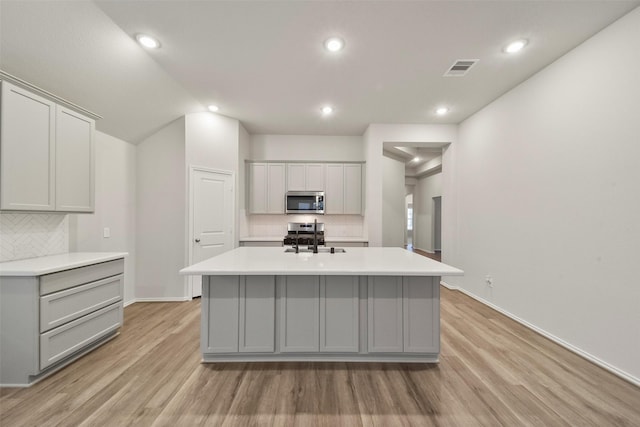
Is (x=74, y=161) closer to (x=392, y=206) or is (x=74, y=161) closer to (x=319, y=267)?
(x=319, y=267)

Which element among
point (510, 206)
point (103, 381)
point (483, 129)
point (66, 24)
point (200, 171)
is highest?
point (66, 24)

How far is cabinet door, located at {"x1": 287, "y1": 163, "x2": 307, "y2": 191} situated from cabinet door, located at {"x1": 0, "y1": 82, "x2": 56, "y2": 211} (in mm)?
3159

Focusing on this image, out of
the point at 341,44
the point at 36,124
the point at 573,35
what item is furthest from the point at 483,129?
the point at 36,124

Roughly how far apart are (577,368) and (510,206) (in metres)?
1.82

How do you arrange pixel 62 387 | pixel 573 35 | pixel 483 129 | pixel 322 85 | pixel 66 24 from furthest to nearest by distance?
pixel 483 129 < pixel 322 85 < pixel 573 35 < pixel 66 24 < pixel 62 387

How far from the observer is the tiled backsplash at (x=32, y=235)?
87.9 inches

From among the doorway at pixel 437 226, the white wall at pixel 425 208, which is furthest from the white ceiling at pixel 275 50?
the doorway at pixel 437 226

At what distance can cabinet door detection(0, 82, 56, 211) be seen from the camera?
6.26ft

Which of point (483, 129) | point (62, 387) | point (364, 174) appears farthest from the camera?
point (364, 174)

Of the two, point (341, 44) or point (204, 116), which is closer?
point (341, 44)

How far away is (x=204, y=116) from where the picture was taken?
155 inches

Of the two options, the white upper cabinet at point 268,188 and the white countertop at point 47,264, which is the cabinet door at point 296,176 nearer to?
the white upper cabinet at point 268,188

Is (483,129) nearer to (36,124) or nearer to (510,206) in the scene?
(510,206)

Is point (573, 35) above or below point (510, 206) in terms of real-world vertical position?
above
